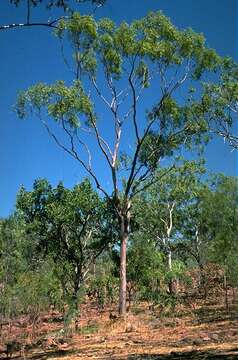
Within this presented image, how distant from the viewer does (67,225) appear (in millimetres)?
27516

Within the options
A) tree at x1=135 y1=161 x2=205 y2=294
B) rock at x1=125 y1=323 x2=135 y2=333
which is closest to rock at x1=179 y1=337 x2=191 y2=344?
rock at x1=125 y1=323 x2=135 y2=333

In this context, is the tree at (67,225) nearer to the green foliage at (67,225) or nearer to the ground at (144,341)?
the green foliage at (67,225)

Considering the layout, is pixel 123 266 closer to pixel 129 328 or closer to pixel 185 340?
pixel 129 328

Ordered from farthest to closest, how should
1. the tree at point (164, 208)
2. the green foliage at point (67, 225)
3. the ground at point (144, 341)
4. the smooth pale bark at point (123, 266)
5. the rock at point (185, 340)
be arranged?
the tree at point (164, 208), the green foliage at point (67, 225), the smooth pale bark at point (123, 266), the rock at point (185, 340), the ground at point (144, 341)

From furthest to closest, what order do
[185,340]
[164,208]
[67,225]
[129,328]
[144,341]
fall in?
[164,208], [67,225], [129,328], [144,341], [185,340]

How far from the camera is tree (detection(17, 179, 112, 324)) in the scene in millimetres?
26734

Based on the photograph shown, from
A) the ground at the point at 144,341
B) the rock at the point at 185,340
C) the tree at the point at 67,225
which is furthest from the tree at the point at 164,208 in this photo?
the rock at the point at 185,340

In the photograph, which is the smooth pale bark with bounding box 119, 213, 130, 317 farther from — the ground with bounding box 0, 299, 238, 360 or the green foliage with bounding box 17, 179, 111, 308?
the green foliage with bounding box 17, 179, 111, 308

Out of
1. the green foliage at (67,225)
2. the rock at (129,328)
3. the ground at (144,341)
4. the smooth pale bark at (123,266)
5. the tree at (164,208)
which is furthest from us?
the tree at (164,208)

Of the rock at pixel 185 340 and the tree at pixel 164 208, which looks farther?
Answer: the tree at pixel 164 208

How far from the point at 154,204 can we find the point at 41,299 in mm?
20942

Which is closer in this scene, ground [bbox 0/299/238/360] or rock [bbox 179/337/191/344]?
ground [bbox 0/299/238/360]

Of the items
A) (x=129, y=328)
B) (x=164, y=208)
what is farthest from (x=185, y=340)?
(x=164, y=208)

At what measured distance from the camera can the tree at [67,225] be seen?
26.7 meters
